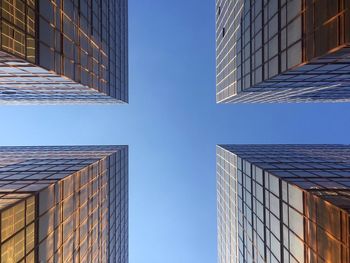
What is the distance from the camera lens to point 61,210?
76.5 feet

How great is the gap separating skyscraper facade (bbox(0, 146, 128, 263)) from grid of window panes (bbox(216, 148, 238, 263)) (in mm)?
14800

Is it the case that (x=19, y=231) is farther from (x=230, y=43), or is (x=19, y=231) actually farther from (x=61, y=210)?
(x=230, y=43)

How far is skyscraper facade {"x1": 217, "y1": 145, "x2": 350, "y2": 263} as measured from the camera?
16.1 meters

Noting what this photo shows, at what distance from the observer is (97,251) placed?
33031 mm

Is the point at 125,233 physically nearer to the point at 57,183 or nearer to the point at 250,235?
the point at 250,235

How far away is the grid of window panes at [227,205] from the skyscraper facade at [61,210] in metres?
14.8

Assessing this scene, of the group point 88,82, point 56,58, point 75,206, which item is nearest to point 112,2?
point 88,82

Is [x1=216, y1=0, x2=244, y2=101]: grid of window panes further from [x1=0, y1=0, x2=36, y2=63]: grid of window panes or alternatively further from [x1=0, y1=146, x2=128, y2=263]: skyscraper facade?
[x1=0, y1=0, x2=36, y2=63]: grid of window panes

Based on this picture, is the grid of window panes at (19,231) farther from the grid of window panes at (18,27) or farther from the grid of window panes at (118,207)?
the grid of window panes at (118,207)

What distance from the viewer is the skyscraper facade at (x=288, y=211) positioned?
1609 cm

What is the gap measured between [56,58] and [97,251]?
65.9ft

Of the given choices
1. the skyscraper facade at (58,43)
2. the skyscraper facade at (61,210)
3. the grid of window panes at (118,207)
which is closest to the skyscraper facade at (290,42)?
the skyscraper facade at (58,43)

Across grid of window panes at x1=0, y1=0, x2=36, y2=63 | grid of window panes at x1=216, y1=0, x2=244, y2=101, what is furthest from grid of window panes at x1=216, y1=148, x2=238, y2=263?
grid of window panes at x1=0, y1=0, x2=36, y2=63

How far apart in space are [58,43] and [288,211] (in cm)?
1968
